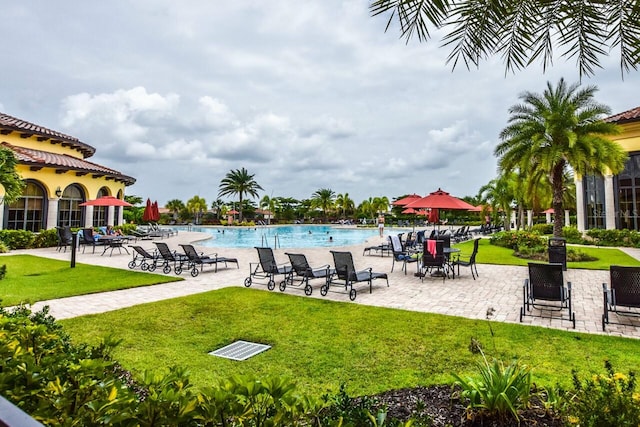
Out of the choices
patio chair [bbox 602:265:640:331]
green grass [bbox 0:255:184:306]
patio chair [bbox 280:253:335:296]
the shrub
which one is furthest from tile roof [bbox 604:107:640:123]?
the shrub

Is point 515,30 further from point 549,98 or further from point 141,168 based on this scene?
point 141,168

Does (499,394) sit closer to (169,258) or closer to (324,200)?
(169,258)

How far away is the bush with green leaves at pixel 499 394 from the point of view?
2869 millimetres

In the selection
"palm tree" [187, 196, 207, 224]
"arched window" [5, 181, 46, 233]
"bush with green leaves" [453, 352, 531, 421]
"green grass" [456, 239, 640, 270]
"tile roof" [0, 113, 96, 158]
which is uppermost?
"tile roof" [0, 113, 96, 158]

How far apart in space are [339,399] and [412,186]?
65010mm

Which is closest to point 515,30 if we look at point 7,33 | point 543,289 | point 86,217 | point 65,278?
point 543,289

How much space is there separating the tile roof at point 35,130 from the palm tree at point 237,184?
23.6 metres

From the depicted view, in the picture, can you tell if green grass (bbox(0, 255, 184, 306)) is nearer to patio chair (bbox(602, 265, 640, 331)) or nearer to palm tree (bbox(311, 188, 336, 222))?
patio chair (bbox(602, 265, 640, 331))

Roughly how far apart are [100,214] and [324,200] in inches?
1817

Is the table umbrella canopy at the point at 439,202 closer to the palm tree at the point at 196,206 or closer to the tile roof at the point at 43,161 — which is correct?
the tile roof at the point at 43,161

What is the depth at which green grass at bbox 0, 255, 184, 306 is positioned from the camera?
8570mm

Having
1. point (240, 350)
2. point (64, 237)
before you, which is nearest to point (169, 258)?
point (240, 350)

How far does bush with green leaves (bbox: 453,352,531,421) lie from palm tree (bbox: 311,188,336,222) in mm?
65809

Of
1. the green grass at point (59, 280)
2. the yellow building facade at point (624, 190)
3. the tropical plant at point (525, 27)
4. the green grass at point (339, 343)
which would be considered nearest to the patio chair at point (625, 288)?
the green grass at point (339, 343)
